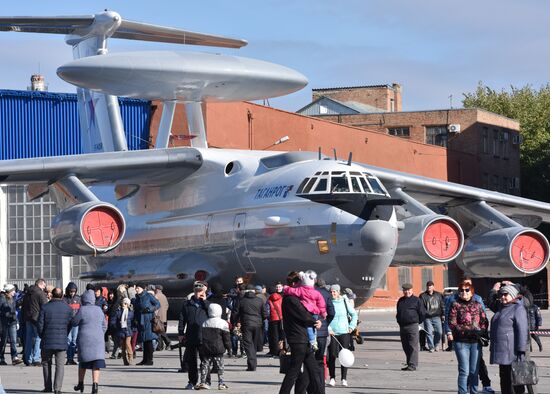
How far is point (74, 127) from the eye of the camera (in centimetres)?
4578

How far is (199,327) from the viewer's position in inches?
719

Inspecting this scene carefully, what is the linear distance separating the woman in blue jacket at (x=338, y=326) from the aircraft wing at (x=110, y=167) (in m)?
9.00

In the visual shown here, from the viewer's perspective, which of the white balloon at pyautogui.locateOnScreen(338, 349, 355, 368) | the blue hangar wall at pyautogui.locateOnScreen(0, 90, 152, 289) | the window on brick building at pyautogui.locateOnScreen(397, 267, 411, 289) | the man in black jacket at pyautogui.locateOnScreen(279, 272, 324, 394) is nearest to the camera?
the man in black jacket at pyautogui.locateOnScreen(279, 272, 324, 394)

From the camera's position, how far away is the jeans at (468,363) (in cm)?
1518

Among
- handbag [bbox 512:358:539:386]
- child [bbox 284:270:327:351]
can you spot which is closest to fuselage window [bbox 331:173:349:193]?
child [bbox 284:270:327:351]

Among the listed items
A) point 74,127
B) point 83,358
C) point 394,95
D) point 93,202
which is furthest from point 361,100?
point 83,358

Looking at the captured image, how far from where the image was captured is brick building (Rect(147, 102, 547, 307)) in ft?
139

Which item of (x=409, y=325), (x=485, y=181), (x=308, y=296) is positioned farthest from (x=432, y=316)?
(x=485, y=181)

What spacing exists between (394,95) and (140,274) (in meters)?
52.0

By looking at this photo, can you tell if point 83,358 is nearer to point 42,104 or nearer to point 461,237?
point 461,237

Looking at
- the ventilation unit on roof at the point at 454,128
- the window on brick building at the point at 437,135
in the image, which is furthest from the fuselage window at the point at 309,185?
the window on brick building at the point at 437,135

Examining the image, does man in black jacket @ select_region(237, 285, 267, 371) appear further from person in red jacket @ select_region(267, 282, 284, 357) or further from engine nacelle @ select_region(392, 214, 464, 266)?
engine nacelle @ select_region(392, 214, 464, 266)

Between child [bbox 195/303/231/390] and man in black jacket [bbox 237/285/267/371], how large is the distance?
284cm

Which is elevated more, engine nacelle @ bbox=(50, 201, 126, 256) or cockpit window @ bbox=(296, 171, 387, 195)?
cockpit window @ bbox=(296, 171, 387, 195)
